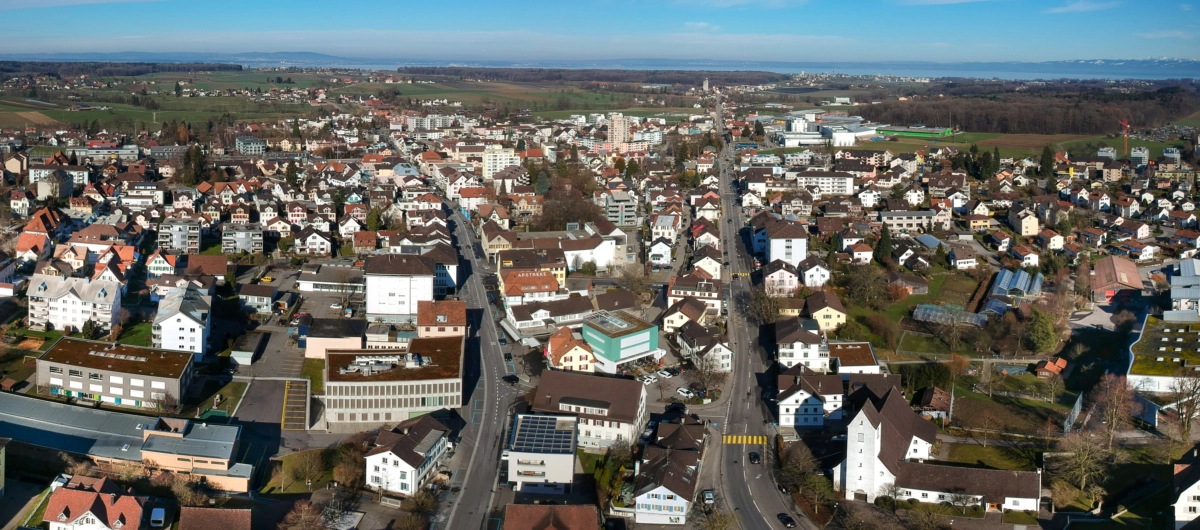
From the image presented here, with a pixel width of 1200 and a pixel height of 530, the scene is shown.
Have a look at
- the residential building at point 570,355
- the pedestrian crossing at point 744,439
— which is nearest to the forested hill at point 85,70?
the residential building at point 570,355

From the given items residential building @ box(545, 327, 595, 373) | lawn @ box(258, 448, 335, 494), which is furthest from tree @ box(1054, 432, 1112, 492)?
lawn @ box(258, 448, 335, 494)

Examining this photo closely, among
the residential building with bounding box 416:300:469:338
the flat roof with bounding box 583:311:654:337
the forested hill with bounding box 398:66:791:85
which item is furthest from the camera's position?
the forested hill with bounding box 398:66:791:85

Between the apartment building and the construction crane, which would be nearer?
the apartment building

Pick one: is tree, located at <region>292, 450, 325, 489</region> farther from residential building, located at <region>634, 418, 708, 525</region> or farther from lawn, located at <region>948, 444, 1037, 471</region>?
lawn, located at <region>948, 444, 1037, 471</region>

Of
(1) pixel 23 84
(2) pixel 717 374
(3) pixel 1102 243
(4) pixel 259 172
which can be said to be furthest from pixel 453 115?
(2) pixel 717 374

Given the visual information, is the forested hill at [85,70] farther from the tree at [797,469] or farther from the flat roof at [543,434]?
the tree at [797,469]

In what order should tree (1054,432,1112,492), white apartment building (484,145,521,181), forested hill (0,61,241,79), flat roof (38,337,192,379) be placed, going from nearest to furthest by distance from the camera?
tree (1054,432,1112,492) < flat roof (38,337,192,379) < white apartment building (484,145,521,181) < forested hill (0,61,241,79)

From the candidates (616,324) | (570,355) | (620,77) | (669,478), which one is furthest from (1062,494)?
(620,77)

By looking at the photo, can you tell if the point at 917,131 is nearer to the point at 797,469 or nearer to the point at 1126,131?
the point at 1126,131
